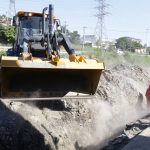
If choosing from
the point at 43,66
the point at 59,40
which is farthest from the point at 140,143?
the point at 59,40

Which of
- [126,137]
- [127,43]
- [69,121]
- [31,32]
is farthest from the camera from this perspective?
[127,43]

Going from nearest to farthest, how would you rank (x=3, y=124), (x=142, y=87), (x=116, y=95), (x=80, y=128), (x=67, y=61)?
1. (x=67, y=61)
2. (x=3, y=124)
3. (x=80, y=128)
4. (x=116, y=95)
5. (x=142, y=87)

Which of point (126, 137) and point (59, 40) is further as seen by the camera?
point (59, 40)

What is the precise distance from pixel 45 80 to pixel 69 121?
2083mm

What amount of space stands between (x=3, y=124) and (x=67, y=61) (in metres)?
2.24

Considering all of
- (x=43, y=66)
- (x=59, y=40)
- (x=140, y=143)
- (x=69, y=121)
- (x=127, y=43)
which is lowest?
(x=69, y=121)

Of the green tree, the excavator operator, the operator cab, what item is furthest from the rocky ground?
the green tree

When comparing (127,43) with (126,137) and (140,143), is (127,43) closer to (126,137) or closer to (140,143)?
(126,137)

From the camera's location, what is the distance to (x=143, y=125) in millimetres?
9242

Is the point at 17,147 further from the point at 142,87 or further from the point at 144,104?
the point at 142,87

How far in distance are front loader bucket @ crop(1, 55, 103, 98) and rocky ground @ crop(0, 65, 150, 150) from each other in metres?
0.95

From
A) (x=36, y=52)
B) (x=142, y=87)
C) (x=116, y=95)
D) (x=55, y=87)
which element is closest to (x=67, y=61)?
(x=55, y=87)

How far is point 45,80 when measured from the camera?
8.91 m

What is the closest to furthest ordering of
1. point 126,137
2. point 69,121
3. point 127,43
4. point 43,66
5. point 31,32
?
point 43,66 < point 126,137 < point 31,32 < point 69,121 < point 127,43
